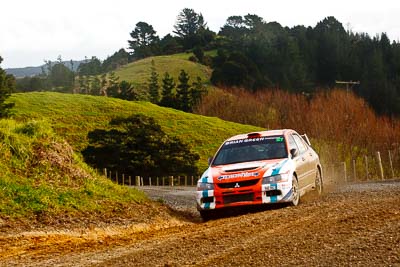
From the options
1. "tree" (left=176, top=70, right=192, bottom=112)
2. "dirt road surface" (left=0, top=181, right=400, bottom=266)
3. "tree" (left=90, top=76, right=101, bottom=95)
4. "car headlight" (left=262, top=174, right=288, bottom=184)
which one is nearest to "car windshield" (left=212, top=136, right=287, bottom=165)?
"car headlight" (left=262, top=174, right=288, bottom=184)

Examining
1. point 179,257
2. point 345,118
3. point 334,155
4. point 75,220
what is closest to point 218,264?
point 179,257

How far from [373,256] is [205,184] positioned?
19.4ft

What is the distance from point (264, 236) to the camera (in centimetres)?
749

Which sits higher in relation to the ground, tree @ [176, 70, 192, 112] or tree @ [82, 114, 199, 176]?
tree @ [176, 70, 192, 112]

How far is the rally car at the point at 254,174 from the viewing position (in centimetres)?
1112

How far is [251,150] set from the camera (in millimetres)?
12516

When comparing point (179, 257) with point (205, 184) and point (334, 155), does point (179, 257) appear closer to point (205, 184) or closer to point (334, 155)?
point (205, 184)

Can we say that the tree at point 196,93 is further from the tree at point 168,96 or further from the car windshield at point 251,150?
the car windshield at point 251,150

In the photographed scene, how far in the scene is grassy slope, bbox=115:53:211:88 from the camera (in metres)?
119

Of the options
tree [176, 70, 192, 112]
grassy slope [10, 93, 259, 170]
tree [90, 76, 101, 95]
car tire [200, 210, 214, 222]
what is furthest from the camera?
tree [90, 76, 101, 95]

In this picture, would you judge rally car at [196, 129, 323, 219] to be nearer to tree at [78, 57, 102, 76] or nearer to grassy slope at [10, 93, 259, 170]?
grassy slope at [10, 93, 259, 170]

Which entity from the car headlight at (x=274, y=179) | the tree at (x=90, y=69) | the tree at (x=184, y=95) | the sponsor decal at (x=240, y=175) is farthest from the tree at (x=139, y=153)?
the tree at (x=90, y=69)

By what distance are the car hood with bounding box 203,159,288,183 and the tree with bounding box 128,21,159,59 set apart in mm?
146599

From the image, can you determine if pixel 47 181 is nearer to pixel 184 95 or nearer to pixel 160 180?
pixel 160 180
